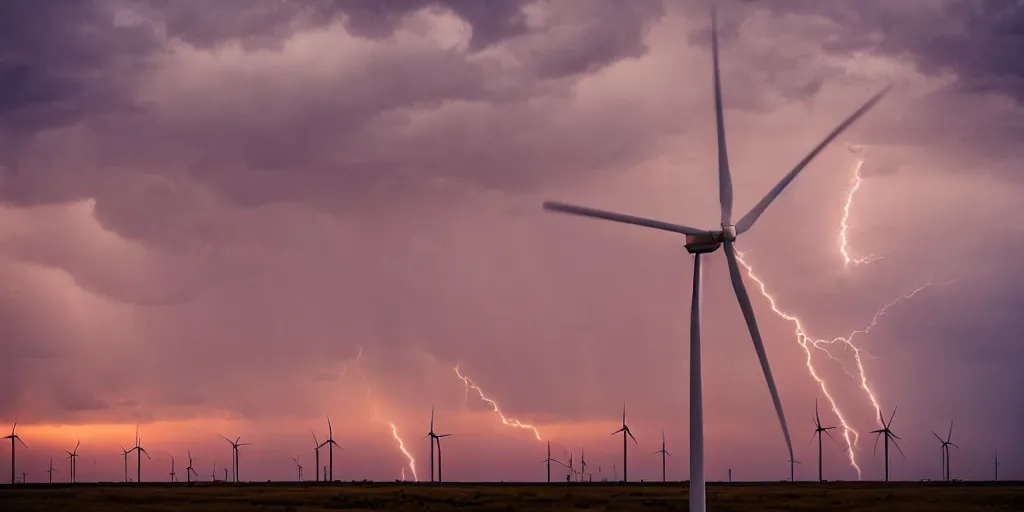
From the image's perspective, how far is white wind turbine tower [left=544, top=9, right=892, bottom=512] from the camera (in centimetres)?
6581

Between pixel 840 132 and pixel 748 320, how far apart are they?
12780 mm

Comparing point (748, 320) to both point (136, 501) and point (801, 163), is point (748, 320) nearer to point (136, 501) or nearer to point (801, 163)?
point (801, 163)

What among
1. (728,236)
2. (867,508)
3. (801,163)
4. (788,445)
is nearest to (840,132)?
(801,163)

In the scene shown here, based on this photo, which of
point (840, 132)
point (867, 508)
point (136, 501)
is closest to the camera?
point (840, 132)

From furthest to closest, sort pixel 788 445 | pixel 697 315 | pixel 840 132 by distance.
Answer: pixel 840 132 < pixel 697 315 < pixel 788 445

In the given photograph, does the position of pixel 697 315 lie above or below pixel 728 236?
below

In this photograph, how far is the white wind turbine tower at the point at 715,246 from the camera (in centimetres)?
6581

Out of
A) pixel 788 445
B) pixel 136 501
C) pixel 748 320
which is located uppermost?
pixel 748 320

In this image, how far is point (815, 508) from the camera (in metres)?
149

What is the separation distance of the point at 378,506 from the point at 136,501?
40055 mm

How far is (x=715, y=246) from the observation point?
225 ft

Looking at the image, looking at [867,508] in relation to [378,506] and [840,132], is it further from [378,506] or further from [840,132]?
[840,132]

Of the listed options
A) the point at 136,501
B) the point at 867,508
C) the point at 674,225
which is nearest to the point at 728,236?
the point at 674,225

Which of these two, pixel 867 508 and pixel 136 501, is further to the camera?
pixel 136 501
